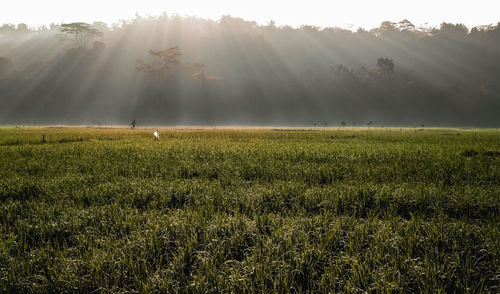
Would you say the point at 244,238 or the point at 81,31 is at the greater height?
the point at 81,31

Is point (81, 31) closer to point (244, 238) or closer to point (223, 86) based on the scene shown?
point (223, 86)

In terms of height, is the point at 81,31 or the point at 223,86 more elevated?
the point at 81,31

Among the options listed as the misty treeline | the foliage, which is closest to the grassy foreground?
the misty treeline

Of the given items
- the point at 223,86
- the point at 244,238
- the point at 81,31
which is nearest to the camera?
the point at 244,238

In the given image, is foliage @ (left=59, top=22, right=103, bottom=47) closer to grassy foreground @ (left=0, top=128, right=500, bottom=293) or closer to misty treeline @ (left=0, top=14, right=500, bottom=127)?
misty treeline @ (left=0, top=14, right=500, bottom=127)

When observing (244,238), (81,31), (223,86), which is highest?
(81,31)

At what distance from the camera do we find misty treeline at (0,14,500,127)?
13950 centimetres

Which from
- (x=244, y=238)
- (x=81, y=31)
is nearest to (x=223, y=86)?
(x=81, y=31)

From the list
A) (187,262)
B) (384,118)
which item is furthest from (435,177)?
(384,118)

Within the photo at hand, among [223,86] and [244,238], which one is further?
[223,86]

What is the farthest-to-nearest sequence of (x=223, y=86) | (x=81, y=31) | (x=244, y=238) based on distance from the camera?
(x=81, y=31) → (x=223, y=86) → (x=244, y=238)

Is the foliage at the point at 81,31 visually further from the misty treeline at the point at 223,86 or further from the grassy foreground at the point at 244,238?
the grassy foreground at the point at 244,238

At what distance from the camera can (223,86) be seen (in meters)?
156

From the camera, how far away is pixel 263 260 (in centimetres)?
313
